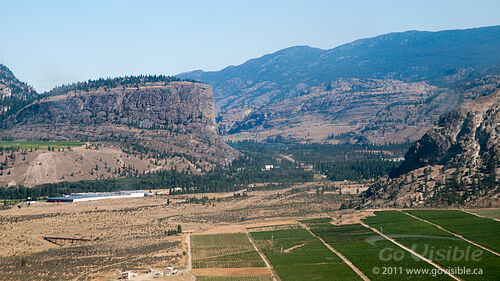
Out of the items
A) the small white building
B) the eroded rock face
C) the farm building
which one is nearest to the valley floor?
the small white building

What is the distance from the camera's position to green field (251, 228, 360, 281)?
8631cm

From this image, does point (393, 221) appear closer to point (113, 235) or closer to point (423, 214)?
point (423, 214)

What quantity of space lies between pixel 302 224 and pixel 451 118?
134ft

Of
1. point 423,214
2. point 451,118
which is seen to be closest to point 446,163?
point 451,118

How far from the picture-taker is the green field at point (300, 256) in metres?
86.3

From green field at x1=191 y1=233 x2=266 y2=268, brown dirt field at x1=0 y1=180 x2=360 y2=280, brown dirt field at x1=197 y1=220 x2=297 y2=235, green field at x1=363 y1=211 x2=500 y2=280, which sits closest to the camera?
green field at x1=363 y1=211 x2=500 y2=280

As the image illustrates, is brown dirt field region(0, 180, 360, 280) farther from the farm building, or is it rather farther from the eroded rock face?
the eroded rock face

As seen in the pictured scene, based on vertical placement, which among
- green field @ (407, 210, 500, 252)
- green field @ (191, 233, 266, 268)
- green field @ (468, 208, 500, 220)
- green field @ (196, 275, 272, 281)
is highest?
green field @ (468, 208, 500, 220)

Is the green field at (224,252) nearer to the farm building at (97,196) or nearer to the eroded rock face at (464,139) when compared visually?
the eroded rock face at (464,139)

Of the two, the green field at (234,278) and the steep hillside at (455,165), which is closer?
the green field at (234,278)

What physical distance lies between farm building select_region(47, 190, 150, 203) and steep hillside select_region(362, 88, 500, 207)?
7135 cm

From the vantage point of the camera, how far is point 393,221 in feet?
373

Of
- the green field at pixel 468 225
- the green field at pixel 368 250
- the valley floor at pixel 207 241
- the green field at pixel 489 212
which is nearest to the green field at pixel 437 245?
the valley floor at pixel 207 241

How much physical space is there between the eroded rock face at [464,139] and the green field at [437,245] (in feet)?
70.3
